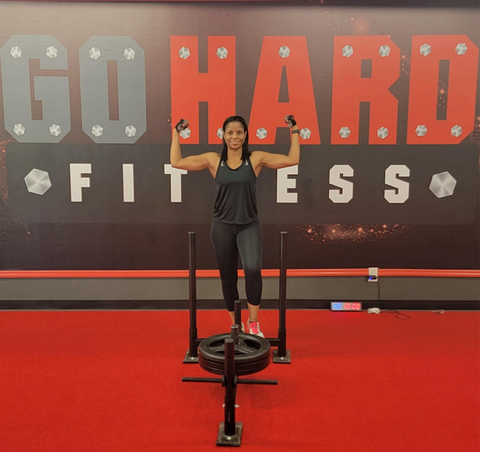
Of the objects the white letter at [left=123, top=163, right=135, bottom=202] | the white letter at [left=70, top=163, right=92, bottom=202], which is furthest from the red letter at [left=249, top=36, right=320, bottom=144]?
the white letter at [left=70, top=163, right=92, bottom=202]

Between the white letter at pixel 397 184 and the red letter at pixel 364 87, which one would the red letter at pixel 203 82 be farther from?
the white letter at pixel 397 184

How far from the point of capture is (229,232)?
293 cm

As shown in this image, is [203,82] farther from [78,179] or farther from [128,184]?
[78,179]

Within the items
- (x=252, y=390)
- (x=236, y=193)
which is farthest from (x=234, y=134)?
(x=252, y=390)

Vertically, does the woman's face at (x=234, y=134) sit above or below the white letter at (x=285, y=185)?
above

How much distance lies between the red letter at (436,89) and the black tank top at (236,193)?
1.86 metres

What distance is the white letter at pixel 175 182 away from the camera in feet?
12.7

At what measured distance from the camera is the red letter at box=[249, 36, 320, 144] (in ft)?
12.3

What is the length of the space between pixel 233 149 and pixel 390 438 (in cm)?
197

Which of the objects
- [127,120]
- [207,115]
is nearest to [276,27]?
[207,115]

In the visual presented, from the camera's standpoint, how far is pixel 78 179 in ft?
12.7

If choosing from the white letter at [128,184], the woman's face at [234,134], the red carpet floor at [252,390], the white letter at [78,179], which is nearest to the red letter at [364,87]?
the woman's face at [234,134]

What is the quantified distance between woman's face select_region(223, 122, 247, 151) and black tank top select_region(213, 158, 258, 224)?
0.14m

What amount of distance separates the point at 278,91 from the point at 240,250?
1697 millimetres
